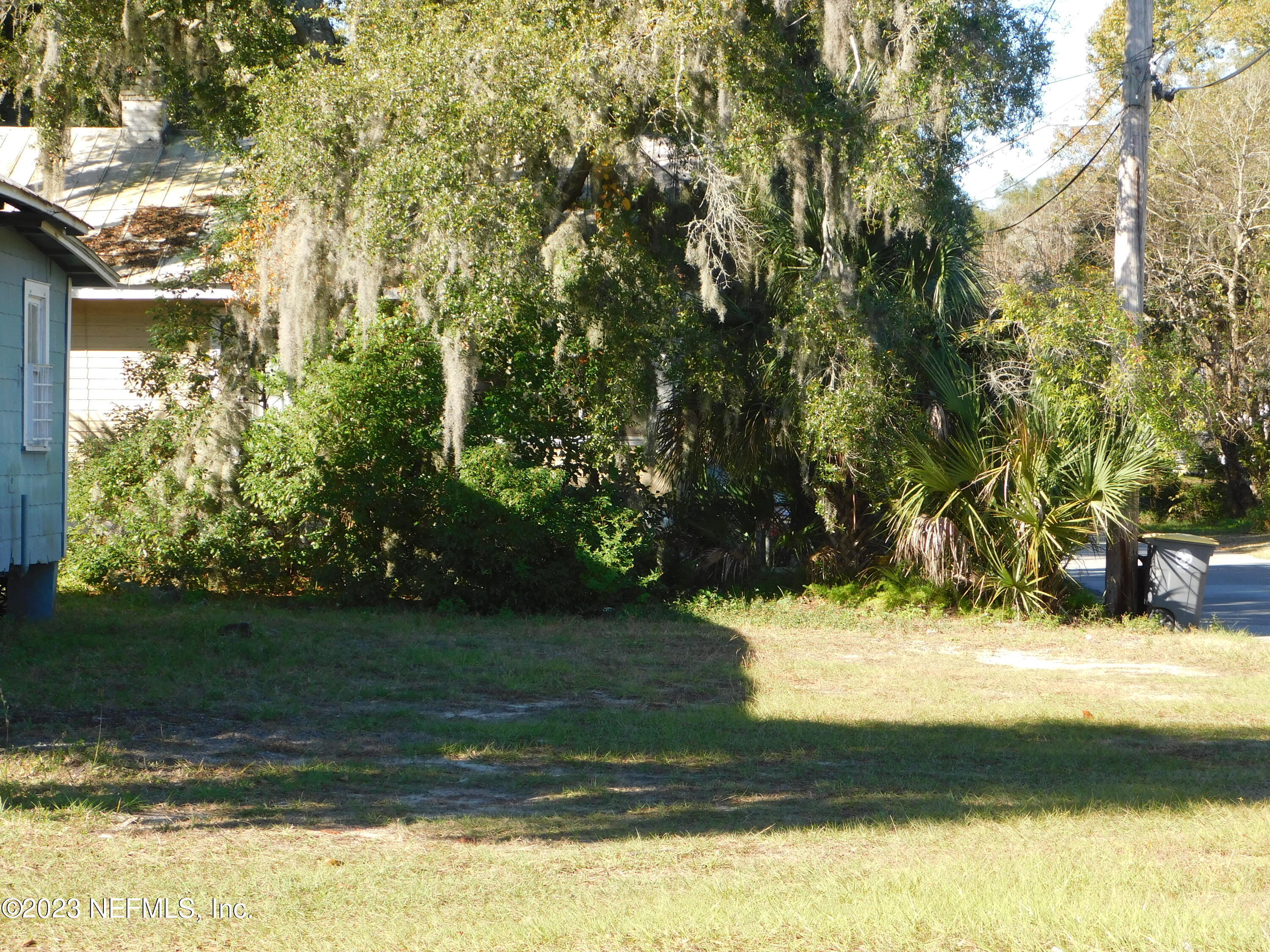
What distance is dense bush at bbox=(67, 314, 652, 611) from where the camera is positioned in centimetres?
1294

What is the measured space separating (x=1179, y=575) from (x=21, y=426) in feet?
38.6

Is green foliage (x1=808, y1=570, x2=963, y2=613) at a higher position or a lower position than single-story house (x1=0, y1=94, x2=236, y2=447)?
lower

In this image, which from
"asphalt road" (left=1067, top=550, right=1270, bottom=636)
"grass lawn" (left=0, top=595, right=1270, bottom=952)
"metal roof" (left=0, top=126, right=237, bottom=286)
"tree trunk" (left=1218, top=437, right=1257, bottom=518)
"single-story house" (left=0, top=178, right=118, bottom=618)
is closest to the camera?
"grass lawn" (left=0, top=595, right=1270, bottom=952)

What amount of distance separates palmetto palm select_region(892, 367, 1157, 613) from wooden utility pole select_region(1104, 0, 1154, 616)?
0.53m

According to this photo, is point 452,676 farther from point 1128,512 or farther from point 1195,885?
point 1128,512

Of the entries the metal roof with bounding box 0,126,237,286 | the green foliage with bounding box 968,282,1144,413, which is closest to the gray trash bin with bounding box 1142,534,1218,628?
the green foliage with bounding box 968,282,1144,413

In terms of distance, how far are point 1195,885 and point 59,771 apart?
5.66 m

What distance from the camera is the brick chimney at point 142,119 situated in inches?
750

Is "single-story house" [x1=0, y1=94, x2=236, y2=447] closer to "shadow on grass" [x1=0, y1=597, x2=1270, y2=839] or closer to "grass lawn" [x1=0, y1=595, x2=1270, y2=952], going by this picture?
"grass lawn" [x1=0, y1=595, x2=1270, y2=952]

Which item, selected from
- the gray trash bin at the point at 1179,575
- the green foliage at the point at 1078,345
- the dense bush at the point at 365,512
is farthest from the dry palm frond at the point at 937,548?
the dense bush at the point at 365,512

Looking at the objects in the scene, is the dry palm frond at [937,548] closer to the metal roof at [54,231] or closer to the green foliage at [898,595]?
the green foliage at [898,595]

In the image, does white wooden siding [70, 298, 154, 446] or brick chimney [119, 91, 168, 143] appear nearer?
white wooden siding [70, 298, 154, 446]

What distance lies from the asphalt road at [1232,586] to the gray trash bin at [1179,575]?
79 centimetres

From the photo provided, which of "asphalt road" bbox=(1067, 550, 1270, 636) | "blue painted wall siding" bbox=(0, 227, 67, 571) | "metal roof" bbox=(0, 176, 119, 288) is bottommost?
"asphalt road" bbox=(1067, 550, 1270, 636)
